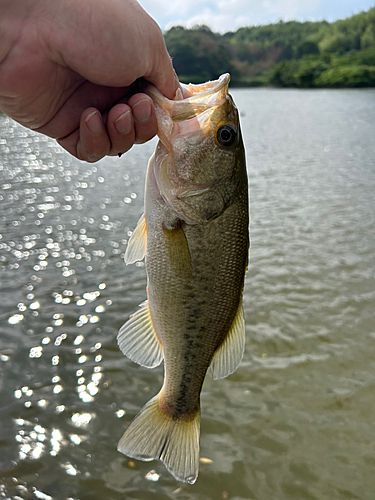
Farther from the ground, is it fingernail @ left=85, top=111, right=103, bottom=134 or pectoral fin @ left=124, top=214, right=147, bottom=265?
fingernail @ left=85, top=111, right=103, bottom=134

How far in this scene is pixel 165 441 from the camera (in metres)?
2.48

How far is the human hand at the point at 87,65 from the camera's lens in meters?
2.04

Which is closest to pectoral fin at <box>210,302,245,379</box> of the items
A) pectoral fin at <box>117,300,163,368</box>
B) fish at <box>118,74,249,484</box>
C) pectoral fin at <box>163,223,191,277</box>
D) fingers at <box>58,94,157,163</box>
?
fish at <box>118,74,249,484</box>

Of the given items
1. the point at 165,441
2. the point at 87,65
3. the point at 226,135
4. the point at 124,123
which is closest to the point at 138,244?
the point at 124,123

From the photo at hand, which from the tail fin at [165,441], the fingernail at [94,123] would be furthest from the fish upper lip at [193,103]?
the tail fin at [165,441]

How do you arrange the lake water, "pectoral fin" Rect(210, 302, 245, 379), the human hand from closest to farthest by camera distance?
the human hand, "pectoral fin" Rect(210, 302, 245, 379), the lake water

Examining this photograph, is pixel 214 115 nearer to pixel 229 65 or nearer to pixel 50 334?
pixel 50 334

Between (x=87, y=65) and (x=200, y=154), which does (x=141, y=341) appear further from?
(x=87, y=65)

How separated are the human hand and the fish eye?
38cm

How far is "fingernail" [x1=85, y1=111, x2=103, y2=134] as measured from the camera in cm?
230

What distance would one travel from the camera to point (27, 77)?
2.24m

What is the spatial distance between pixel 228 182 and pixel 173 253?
50 centimetres

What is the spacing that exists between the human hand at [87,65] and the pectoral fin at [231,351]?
1258 millimetres

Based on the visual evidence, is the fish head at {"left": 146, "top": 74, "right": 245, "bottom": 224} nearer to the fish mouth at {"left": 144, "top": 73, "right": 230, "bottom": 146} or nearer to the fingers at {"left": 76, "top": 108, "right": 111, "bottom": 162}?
the fish mouth at {"left": 144, "top": 73, "right": 230, "bottom": 146}
